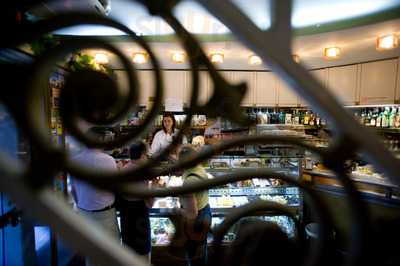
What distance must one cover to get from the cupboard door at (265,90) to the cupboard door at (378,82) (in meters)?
1.83

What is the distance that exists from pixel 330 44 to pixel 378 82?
73.6 inches

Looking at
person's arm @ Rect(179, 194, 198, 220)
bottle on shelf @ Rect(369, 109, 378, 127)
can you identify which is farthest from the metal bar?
bottle on shelf @ Rect(369, 109, 378, 127)

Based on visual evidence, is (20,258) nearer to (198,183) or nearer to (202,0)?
(198,183)

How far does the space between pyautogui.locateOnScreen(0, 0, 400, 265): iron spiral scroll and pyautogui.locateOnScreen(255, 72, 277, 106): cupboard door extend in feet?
19.9

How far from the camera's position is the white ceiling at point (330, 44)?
3.54 m

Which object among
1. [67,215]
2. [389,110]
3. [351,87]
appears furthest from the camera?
[351,87]

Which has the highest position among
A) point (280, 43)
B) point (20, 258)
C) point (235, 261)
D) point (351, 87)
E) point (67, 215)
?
point (351, 87)

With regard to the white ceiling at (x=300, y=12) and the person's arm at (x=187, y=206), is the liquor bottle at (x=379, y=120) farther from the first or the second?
the person's arm at (x=187, y=206)

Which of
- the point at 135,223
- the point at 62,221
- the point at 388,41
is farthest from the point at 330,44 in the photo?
the point at 62,221

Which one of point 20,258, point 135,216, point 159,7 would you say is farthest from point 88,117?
point 20,258

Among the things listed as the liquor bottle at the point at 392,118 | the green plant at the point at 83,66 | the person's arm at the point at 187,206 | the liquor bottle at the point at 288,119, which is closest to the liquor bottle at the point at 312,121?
the liquor bottle at the point at 288,119

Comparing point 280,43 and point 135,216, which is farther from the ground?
point 280,43

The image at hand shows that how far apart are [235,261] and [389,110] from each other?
612cm

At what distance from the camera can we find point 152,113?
494 millimetres
